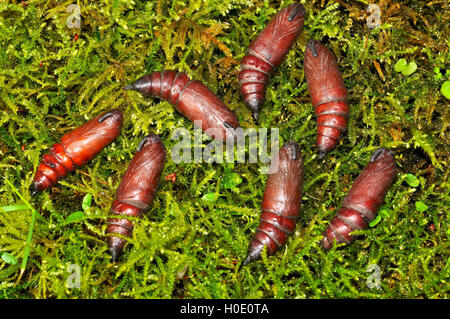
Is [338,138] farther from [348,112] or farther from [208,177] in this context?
[208,177]

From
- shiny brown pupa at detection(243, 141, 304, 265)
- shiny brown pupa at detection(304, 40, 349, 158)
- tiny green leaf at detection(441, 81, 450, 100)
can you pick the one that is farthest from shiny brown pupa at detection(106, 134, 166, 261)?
tiny green leaf at detection(441, 81, 450, 100)

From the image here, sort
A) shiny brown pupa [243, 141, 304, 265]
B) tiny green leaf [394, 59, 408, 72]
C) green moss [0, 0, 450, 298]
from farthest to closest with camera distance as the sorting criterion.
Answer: tiny green leaf [394, 59, 408, 72] → green moss [0, 0, 450, 298] → shiny brown pupa [243, 141, 304, 265]

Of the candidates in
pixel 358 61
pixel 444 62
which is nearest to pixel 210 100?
pixel 358 61

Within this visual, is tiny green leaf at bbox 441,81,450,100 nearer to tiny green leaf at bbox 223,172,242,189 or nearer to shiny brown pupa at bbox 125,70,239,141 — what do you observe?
shiny brown pupa at bbox 125,70,239,141

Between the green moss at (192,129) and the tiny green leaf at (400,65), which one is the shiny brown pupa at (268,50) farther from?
the tiny green leaf at (400,65)

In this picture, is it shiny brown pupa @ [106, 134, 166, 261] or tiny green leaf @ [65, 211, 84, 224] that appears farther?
tiny green leaf @ [65, 211, 84, 224]

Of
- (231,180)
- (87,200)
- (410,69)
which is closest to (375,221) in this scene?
(231,180)
